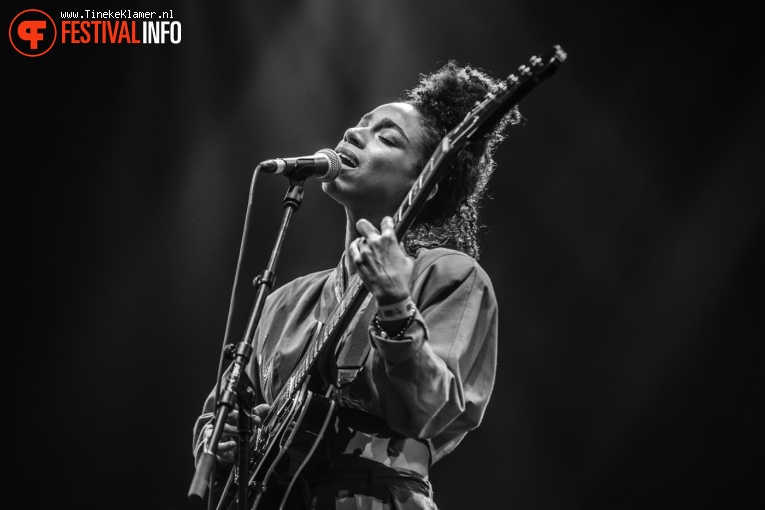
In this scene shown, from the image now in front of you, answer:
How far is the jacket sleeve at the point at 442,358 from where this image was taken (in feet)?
5.75

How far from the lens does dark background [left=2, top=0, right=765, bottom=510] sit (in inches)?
160

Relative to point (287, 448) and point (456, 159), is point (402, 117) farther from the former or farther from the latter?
point (287, 448)

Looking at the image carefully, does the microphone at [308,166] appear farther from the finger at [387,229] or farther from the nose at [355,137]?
the finger at [387,229]

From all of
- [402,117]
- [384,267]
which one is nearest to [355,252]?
[384,267]

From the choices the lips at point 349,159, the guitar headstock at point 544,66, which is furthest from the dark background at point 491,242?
the guitar headstock at point 544,66

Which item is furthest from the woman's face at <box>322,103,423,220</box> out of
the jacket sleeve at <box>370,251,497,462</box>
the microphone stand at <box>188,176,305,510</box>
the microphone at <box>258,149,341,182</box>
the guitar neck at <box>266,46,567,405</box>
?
the microphone stand at <box>188,176,305,510</box>

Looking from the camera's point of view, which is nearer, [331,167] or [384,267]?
[384,267]

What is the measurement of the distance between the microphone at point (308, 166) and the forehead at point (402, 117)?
41 centimetres

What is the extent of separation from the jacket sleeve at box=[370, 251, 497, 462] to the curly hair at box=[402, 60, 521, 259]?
21.1 inches

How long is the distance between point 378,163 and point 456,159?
0.30 metres

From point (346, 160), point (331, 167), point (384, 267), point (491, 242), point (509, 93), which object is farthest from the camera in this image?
point (491, 242)

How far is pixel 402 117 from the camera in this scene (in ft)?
8.91

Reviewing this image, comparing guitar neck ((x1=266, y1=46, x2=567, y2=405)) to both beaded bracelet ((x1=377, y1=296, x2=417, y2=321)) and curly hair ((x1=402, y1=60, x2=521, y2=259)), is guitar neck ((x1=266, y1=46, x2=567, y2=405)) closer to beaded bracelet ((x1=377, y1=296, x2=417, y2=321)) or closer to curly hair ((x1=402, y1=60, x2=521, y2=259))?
beaded bracelet ((x1=377, y1=296, x2=417, y2=321))

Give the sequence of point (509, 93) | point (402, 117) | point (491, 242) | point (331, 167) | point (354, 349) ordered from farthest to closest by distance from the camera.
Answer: point (491, 242) → point (402, 117) → point (331, 167) → point (354, 349) → point (509, 93)
